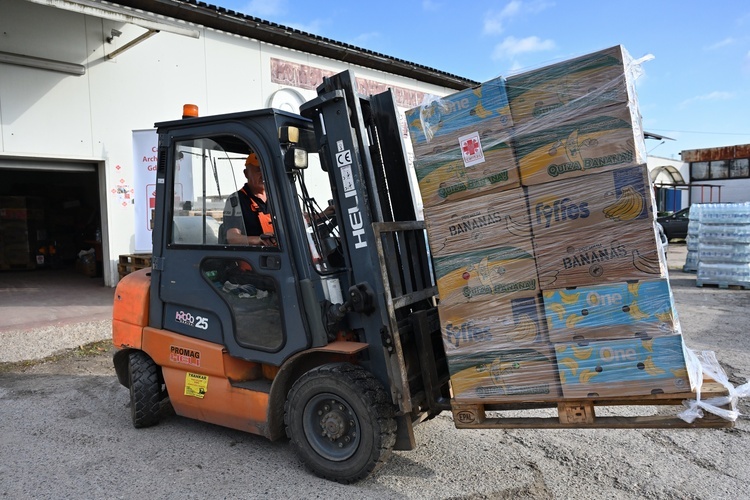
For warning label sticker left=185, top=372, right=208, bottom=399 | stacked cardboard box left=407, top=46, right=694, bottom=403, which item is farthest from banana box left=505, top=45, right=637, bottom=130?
warning label sticker left=185, top=372, right=208, bottom=399

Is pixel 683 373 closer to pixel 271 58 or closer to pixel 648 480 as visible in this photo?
pixel 648 480

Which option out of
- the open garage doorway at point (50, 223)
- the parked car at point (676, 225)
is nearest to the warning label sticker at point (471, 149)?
the open garage doorway at point (50, 223)

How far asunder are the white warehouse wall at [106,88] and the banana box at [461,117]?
824cm

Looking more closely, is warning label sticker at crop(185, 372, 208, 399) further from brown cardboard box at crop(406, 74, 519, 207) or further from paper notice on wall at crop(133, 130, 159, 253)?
paper notice on wall at crop(133, 130, 159, 253)

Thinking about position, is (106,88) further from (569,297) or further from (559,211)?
(569,297)

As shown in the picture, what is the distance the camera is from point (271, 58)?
12438 mm

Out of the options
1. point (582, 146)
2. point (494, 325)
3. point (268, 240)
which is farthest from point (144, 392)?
point (582, 146)

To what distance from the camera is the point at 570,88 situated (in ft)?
9.52

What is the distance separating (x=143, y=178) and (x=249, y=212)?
20.1ft

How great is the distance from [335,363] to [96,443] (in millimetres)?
2105

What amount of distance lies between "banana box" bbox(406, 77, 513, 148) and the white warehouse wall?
824 centimetres

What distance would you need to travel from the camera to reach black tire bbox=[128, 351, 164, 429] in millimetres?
4359

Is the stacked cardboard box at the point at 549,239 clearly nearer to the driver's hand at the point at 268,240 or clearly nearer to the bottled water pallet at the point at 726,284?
the driver's hand at the point at 268,240

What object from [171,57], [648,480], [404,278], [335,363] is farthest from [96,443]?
[171,57]
